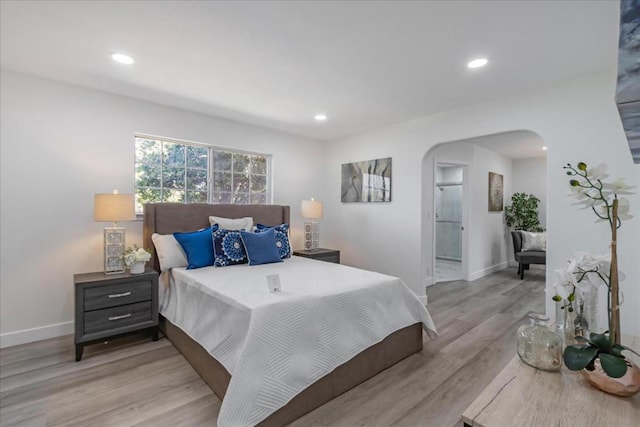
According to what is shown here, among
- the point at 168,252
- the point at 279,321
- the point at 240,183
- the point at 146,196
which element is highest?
the point at 240,183

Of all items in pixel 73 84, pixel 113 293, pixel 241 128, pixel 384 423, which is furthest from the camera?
pixel 241 128

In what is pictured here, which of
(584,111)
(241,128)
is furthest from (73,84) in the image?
(584,111)

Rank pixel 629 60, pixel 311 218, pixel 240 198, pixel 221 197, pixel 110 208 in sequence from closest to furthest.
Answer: pixel 629 60 < pixel 110 208 < pixel 221 197 < pixel 240 198 < pixel 311 218

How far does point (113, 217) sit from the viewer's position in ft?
9.29

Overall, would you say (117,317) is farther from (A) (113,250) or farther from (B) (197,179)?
(B) (197,179)

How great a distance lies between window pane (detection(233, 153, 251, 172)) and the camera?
14.3ft

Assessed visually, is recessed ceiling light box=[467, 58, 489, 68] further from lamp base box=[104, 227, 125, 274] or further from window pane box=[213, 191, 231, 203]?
lamp base box=[104, 227, 125, 274]

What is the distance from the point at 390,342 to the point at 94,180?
327 centimetres

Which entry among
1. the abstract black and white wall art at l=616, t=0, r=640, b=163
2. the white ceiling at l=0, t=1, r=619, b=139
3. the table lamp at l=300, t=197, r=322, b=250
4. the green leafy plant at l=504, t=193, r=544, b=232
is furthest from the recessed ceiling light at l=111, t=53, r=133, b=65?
the green leafy plant at l=504, t=193, r=544, b=232

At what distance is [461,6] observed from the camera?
Answer: 1.86 metres

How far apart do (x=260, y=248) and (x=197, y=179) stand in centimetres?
144

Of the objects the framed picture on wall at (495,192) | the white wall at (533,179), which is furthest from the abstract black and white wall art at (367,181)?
the white wall at (533,179)

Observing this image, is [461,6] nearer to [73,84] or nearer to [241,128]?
[241,128]

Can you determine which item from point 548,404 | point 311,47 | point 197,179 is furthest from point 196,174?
point 548,404
